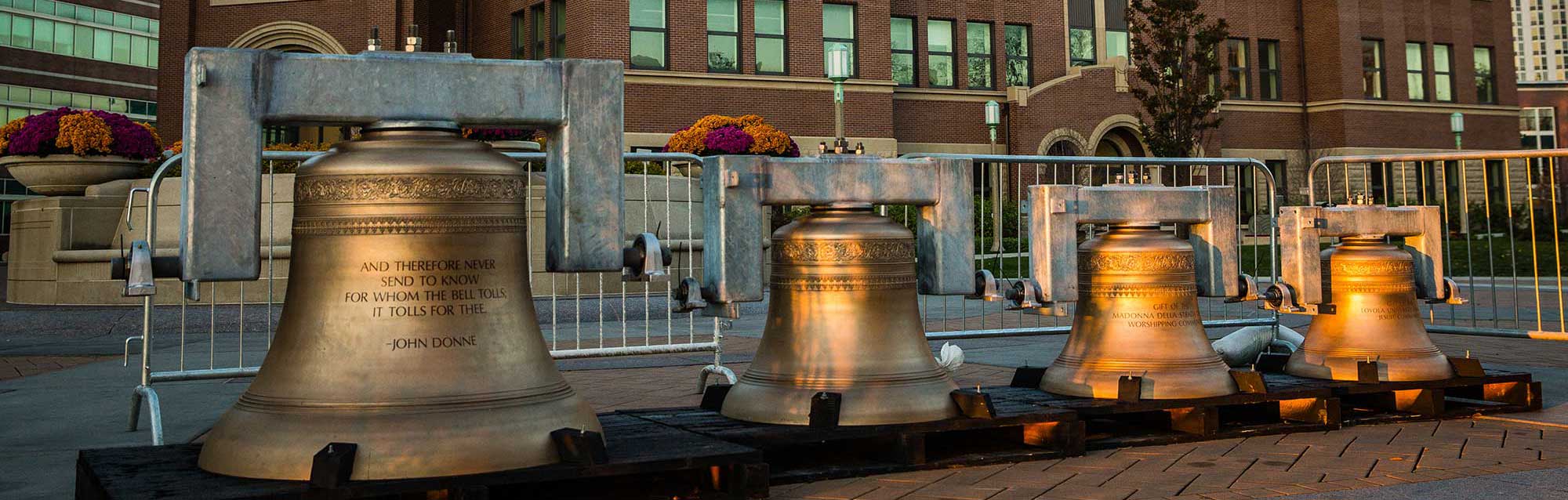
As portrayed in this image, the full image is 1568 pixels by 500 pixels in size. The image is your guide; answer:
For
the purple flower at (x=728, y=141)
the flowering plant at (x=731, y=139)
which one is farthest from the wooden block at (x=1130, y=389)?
the purple flower at (x=728, y=141)

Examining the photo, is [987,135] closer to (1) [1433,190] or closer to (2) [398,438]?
(1) [1433,190]

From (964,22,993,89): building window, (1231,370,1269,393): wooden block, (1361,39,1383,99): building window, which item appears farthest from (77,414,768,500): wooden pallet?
(1361,39,1383,99): building window

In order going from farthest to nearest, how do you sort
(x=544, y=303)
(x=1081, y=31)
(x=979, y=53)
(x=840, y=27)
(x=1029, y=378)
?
(x=1081, y=31) → (x=979, y=53) → (x=840, y=27) → (x=544, y=303) → (x=1029, y=378)

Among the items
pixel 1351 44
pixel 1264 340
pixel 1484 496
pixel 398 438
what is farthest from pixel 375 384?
pixel 1351 44

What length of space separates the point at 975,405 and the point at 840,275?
684 mm

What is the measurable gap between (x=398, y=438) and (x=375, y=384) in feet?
0.59

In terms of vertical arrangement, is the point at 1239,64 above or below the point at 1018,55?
above

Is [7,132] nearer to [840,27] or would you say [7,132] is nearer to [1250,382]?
[1250,382]

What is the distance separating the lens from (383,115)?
3398mm

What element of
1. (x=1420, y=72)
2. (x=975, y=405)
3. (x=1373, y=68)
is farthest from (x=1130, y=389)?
(x=1420, y=72)

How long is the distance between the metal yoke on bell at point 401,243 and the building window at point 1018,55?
3400 cm

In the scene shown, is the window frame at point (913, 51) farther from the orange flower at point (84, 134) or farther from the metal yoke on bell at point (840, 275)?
the metal yoke on bell at point (840, 275)

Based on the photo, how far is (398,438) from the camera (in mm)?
3242

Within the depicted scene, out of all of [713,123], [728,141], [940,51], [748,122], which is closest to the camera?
[728,141]
